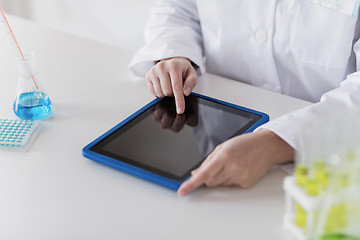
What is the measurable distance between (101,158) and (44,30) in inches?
25.9

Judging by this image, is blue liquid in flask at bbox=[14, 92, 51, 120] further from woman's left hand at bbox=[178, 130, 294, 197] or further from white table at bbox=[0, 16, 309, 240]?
woman's left hand at bbox=[178, 130, 294, 197]

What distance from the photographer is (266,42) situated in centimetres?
108

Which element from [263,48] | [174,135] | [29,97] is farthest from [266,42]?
[29,97]

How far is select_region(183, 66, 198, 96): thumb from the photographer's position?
98cm

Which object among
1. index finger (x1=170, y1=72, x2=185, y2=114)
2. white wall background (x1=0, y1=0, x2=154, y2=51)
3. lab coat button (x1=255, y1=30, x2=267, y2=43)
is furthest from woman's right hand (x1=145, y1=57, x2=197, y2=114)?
white wall background (x1=0, y1=0, x2=154, y2=51)

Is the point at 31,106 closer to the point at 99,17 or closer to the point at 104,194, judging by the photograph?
the point at 104,194

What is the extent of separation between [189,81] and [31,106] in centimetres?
32

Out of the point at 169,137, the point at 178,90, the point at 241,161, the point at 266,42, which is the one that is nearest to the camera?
the point at 241,161

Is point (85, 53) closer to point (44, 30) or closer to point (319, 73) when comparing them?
point (44, 30)

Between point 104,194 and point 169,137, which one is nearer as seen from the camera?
point 104,194

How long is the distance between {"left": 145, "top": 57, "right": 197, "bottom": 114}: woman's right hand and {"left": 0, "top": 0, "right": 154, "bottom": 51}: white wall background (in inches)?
29.3

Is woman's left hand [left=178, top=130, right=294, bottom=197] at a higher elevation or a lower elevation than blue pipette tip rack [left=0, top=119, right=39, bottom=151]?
lower

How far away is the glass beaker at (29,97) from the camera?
932 millimetres

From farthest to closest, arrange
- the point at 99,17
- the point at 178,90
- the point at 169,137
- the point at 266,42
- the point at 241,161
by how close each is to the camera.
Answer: the point at 99,17
the point at 266,42
the point at 178,90
the point at 169,137
the point at 241,161
